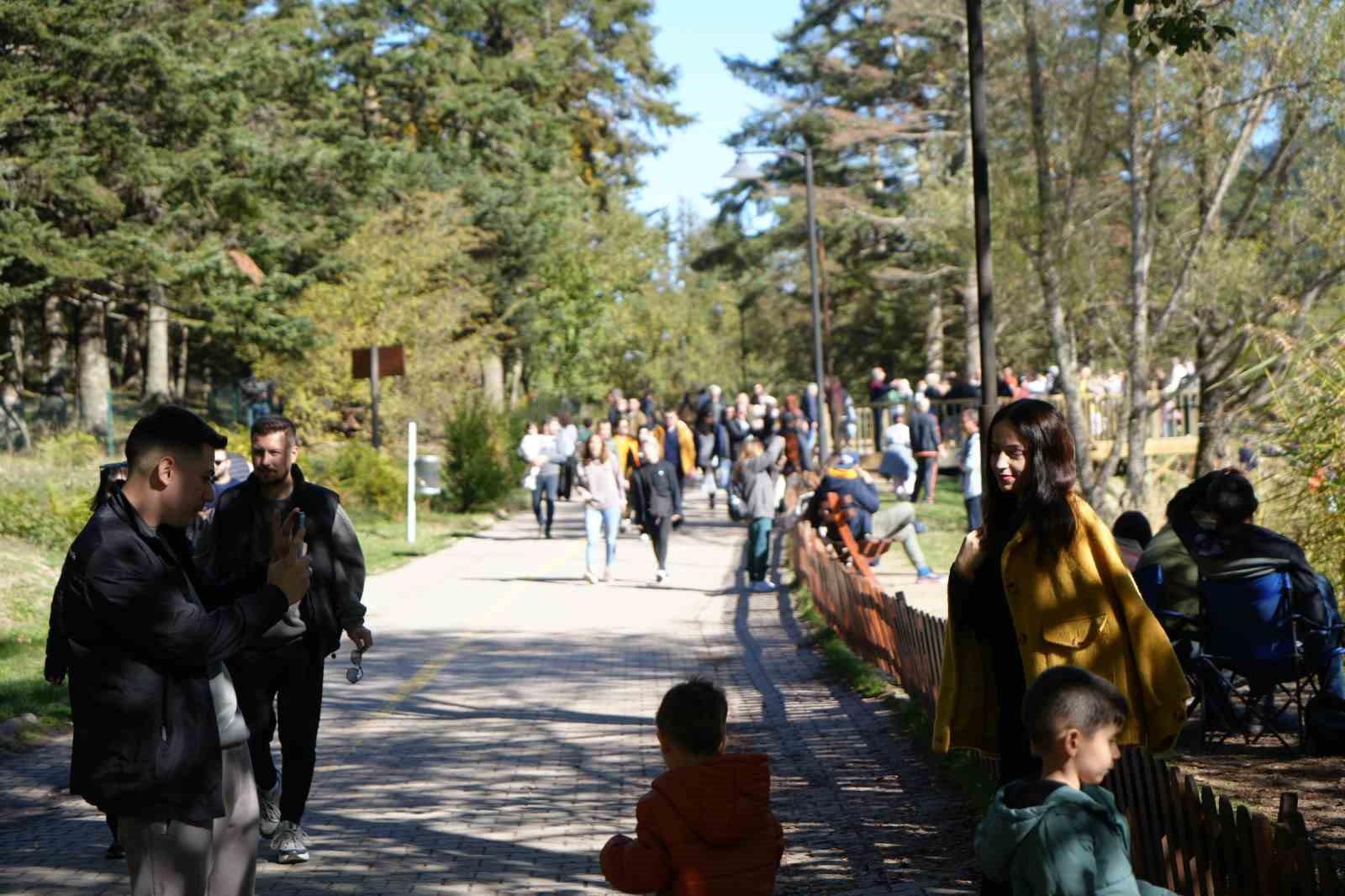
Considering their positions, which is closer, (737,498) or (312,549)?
→ (312,549)

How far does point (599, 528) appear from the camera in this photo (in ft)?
68.8

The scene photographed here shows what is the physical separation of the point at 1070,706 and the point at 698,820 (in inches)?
36.3

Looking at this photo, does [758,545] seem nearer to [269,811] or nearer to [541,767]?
[541,767]

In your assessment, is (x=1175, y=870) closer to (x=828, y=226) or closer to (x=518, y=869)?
(x=518, y=869)

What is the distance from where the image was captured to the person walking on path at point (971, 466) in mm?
21281

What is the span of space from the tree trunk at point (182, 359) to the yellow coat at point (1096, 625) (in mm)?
44324

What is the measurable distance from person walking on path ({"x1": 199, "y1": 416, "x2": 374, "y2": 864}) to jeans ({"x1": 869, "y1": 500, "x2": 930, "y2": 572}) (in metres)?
12.1

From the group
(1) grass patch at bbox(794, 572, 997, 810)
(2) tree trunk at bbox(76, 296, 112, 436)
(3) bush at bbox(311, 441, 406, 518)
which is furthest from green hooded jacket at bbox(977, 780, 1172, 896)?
(2) tree trunk at bbox(76, 296, 112, 436)

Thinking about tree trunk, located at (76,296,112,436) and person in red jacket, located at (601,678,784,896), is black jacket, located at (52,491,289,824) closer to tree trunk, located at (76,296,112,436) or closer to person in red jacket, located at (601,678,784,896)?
person in red jacket, located at (601,678,784,896)

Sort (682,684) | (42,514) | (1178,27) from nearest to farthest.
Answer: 1. (682,684)
2. (1178,27)
3. (42,514)

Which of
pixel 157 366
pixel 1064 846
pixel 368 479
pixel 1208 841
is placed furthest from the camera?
pixel 157 366

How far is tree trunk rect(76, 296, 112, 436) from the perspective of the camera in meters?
37.5

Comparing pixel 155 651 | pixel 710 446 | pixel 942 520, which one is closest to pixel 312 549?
pixel 155 651

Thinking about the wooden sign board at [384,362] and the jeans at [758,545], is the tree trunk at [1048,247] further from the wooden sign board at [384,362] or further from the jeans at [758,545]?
the wooden sign board at [384,362]
